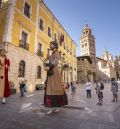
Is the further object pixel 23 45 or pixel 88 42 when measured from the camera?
pixel 88 42

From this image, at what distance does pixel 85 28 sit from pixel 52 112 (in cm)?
Result: 6912

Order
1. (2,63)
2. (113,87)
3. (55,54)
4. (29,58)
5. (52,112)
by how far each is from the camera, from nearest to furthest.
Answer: (52,112)
(55,54)
(2,63)
(113,87)
(29,58)

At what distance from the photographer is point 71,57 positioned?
3139cm

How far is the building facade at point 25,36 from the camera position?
530 inches

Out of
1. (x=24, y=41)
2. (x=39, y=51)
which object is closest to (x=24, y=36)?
(x=24, y=41)

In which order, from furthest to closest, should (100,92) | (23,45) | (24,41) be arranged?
(24,41) < (23,45) < (100,92)

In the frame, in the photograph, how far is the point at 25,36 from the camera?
1580cm

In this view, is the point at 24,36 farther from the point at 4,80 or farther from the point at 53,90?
the point at 53,90

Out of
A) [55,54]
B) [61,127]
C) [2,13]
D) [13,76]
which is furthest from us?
[2,13]

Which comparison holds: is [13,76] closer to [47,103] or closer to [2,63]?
[2,63]

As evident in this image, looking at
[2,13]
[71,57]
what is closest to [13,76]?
[2,13]

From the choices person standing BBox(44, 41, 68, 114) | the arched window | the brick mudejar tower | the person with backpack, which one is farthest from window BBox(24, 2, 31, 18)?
the brick mudejar tower

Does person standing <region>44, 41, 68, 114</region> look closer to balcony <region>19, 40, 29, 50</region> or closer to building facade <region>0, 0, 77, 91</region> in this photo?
building facade <region>0, 0, 77, 91</region>

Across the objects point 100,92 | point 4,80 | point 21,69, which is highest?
point 21,69
